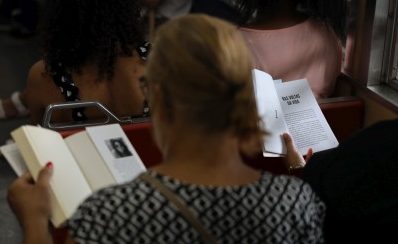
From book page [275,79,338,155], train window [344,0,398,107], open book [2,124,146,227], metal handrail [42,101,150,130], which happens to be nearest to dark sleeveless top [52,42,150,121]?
metal handrail [42,101,150,130]

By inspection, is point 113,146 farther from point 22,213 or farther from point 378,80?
point 378,80

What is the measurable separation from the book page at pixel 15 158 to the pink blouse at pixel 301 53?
0.83m

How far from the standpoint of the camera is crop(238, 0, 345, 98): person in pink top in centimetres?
165

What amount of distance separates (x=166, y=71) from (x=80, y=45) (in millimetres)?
951

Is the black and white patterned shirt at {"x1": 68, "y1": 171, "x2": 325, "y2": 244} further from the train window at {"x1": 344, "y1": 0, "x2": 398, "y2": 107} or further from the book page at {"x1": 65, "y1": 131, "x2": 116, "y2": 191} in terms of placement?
the train window at {"x1": 344, "y1": 0, "x2": 398, "y2": 107}

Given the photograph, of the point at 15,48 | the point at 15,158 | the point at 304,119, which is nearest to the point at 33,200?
the point at 15,158

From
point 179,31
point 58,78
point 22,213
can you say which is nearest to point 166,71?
point 179,31

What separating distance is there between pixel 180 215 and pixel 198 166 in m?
0.07

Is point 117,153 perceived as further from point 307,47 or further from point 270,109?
point 307,47

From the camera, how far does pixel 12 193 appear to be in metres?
0.98

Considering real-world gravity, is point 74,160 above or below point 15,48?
above

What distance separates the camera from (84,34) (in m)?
1.61

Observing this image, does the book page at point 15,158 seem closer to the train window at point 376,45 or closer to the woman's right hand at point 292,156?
the woman's right hand at point 292,156

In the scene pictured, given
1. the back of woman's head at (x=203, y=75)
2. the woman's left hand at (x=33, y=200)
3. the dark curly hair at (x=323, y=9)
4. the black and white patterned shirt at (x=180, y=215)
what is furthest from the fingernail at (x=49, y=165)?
the dark curly hair at (x=323, y=9)
